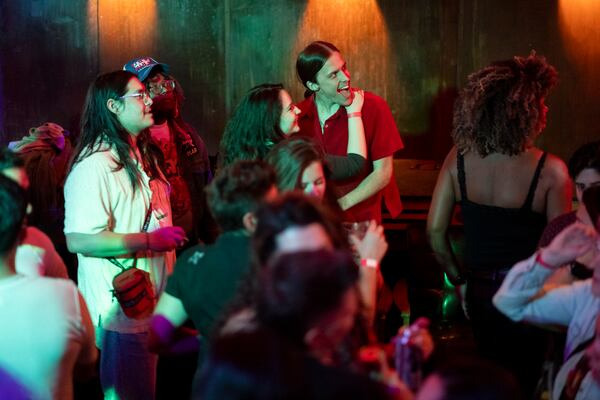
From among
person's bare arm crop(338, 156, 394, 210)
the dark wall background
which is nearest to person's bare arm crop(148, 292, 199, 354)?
person's bare arm crop(338, 156, 394, 210)

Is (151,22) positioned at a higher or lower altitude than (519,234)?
higher

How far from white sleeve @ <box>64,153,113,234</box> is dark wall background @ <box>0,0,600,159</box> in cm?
296

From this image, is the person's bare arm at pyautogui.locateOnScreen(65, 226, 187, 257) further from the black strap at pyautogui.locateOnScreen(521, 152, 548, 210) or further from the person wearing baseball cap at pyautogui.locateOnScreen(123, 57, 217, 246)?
the black strap at pyautogui.locateOnScreen(521, 152, 548, 210)

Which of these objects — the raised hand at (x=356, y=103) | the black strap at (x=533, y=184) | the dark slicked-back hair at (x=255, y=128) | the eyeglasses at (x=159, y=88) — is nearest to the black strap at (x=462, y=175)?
the black strap at (x=533, y=184)

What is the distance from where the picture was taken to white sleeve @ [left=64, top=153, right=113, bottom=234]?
3.21 meters

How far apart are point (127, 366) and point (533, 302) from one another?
158cm

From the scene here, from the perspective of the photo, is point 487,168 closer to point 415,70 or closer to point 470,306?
point 470,306

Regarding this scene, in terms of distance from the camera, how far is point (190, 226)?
4.29 m

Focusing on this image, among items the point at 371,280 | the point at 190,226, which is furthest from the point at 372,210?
the point at 371,280

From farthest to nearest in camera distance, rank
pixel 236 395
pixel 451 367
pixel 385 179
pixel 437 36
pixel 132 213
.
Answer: pixel 437 36 → pixel 385 179 → pixel 132 213 → pixel 451 367 → pixel 236 395

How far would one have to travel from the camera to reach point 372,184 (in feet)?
12.5

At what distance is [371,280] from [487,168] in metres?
1.10

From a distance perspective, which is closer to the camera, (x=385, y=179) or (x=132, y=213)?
(x=132, y=213)

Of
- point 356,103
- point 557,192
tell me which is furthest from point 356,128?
point 557,192
